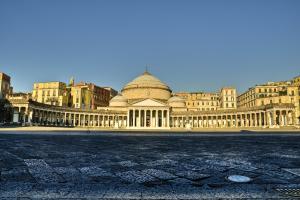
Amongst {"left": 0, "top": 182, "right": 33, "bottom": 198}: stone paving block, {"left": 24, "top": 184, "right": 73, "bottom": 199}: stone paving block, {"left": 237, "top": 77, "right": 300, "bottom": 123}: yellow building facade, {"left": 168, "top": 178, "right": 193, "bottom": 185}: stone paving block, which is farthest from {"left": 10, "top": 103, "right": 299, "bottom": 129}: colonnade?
{"left": 24, "top": 184, "right": 73, "bottom": 199}: stone paving block

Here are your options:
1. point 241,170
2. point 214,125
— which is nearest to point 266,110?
point 214,125

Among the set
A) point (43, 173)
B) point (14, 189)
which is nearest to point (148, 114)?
point (43, 173)

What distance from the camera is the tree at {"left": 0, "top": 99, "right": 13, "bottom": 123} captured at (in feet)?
274

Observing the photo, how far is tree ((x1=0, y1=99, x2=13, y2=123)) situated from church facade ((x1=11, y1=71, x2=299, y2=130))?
2.22 meters

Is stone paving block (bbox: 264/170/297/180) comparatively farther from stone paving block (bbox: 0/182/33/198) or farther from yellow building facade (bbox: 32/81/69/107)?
yellow building facade (bbox: 32/81/69/107)

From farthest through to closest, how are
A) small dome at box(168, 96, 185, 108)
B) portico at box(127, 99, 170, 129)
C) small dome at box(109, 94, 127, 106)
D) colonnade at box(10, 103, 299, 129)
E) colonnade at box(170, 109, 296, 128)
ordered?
1. small dome at box(168, 96, 185, 108)
2. small dome at box(109, 94, 127, 106)
3. portico at box(127, 99, 170, 129)
4. colonnade at box(170, 109, 296, 128)
5. colonnade at box(10, 103, 299, 129)

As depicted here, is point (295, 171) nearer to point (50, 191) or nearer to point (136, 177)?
point (136, 177)

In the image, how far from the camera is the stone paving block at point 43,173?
4.58 m

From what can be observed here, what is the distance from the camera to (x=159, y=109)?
97.8 metres

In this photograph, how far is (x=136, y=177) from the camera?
485 centimetres

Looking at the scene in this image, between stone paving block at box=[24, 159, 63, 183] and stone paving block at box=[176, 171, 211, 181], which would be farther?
stone paving block at box=[176, 171, 211, 181]

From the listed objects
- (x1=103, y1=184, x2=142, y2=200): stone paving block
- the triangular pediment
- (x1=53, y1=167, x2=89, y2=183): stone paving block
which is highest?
the triangular pediment

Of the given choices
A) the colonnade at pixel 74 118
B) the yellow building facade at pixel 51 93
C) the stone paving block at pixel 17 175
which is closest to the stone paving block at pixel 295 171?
A: the stone paving block at pixel 17 175

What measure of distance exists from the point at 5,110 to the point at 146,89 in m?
58.9
